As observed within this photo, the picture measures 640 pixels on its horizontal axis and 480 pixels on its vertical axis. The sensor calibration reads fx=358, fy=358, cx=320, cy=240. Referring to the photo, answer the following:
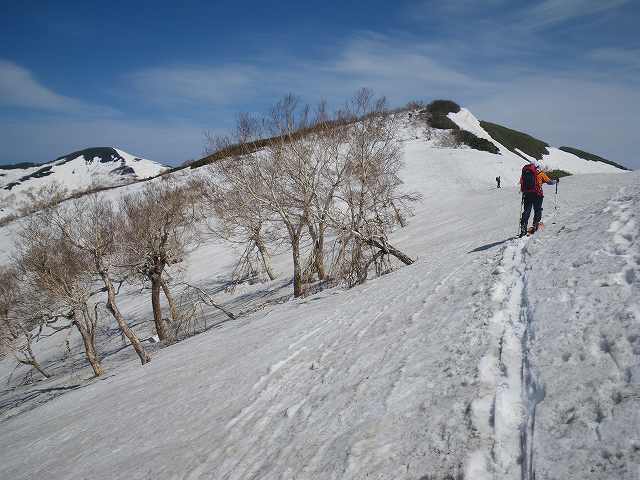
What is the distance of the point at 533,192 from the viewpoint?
8.34m

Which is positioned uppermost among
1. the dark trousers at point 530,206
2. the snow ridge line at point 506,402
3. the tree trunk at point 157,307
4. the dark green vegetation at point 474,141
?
the dark green vegetation at point 474,141

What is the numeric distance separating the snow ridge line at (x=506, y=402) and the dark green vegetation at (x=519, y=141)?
180 ft

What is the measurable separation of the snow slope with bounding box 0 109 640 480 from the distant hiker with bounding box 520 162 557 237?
113cm

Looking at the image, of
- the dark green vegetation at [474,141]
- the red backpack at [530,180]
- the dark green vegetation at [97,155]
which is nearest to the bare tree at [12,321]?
the red backpack at [530,180]

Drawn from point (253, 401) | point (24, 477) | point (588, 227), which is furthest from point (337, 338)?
point (24, 477)

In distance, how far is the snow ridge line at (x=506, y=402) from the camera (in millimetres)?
2279

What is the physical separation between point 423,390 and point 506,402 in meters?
0.77

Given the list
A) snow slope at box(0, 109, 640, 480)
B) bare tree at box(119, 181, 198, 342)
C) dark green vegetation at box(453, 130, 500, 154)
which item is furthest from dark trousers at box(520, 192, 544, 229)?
dark green vegetation at box(453, 130, 500, 154)

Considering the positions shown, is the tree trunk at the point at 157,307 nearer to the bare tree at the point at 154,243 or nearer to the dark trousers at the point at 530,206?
the bare tree at the point at 154,243

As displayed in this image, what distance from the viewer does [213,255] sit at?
30.1 meters

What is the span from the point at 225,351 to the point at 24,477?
3.76 metres

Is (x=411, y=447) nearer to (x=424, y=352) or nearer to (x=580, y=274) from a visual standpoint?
(x=424, y=352)

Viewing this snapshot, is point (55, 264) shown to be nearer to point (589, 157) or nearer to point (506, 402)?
point (506, 402)

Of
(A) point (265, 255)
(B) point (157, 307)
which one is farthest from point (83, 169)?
(B) point (157, 307)
